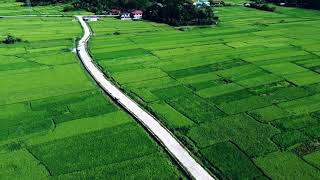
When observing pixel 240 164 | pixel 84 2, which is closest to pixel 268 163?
pixel 240 164

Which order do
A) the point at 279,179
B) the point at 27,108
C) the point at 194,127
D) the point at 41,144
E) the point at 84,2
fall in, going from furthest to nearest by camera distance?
the point at 84,2 → the point at 27,108 → the point at 194,127 → the point at 41,144 → the point at 279,179

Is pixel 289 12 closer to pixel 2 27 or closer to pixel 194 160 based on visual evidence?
pixel 2 27

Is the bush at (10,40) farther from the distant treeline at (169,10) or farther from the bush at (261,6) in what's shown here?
the bush at (261,6)

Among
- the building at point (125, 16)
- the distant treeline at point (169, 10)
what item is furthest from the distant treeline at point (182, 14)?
the building at point (125, 16)

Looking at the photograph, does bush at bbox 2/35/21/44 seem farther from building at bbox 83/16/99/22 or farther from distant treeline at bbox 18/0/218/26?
distant treeline at bbox 18/0/218/26

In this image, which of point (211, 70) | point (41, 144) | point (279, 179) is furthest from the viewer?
point (211, 70)

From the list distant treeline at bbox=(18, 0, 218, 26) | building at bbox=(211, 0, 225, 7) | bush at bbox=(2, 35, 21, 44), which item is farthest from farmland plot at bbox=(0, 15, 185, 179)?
building at bbox=(211, 0, 225, 7)
